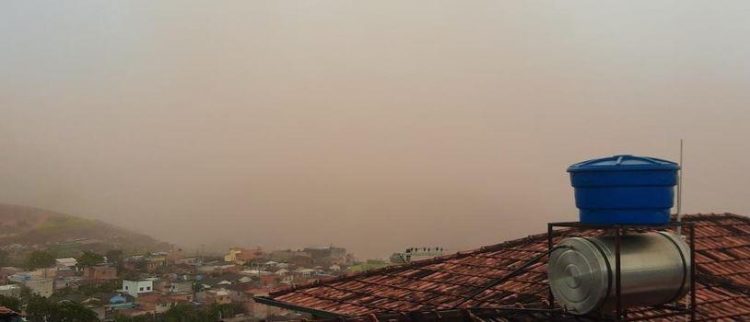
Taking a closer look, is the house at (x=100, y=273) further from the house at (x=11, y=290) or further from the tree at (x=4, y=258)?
the tree at (x=4, y=258)

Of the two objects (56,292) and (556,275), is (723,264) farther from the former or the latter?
(56,292)

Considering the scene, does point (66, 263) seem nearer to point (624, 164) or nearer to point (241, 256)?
point (241, 256)

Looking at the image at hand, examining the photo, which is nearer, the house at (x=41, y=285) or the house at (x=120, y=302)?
the house at (x=120, y=302)

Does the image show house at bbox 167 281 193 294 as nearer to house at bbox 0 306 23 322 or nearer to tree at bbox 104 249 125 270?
tree at bbox 104 249 125 270

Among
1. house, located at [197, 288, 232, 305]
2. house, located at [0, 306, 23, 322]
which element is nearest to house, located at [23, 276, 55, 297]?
house, located at [197, 288, 232, 305]

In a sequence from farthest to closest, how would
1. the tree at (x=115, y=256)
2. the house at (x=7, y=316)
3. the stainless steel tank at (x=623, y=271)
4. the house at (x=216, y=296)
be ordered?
1. the tree at (x=115, y=256)
2. the house at (x=216, y=296)
3. the house at (x=7, y=316)
4. the stainless steel tank at (x=623, y=271)

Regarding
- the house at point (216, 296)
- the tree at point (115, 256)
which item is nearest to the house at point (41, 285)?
the tree at point (115, 256)

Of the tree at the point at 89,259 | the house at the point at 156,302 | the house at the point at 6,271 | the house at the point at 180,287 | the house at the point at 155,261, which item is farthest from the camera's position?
the house at the point at 155,261

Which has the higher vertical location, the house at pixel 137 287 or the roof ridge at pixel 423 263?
the roof ridge at pixel 423 263

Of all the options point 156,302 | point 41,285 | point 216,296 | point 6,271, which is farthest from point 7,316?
point 6,271
